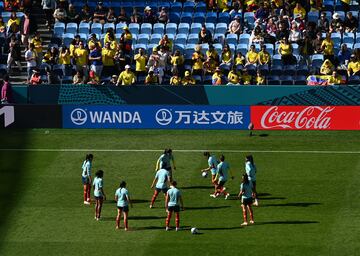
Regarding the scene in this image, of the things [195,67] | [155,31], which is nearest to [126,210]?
[195,67]

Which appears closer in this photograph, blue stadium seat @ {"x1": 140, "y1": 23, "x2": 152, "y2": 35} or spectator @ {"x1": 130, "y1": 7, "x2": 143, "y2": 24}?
blue stadium seat @ {"x1": 140, "y1": 23, "x2": 152, "y2": 35}

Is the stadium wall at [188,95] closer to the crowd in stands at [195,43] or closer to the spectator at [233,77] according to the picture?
the spectator at [233,77]

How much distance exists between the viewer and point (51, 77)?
196 ft

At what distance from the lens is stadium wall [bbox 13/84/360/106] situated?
182 ft

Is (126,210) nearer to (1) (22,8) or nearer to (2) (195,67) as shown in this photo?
(2) (195,67)

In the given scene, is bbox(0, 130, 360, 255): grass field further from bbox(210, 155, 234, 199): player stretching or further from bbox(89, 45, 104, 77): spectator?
bbox(89, 45, 104, 77): spectator

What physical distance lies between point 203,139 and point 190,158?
324 centimetres

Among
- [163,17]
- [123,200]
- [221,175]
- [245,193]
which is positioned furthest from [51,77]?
[245,193]

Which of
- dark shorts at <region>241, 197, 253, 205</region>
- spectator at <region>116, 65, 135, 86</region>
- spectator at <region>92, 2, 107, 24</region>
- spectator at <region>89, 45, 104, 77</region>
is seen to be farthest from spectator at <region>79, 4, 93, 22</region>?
dark shorts at <region>241, 197, 253, 205</region>

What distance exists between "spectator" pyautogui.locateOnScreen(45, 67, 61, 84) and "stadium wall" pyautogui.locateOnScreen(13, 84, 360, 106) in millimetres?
1829

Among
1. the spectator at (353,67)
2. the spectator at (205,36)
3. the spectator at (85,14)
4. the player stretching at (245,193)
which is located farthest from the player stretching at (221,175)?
the spectator at (85,14)

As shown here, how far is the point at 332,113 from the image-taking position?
5516cm

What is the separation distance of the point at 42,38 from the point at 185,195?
21415 millimetres

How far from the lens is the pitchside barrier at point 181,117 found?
5534cm
